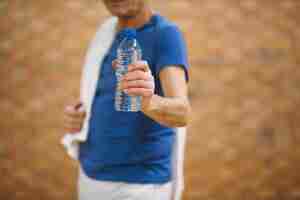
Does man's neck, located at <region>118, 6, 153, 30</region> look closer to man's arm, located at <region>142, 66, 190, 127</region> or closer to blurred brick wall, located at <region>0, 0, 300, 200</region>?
man's arm, located at <region>142, 66, 190, 127</region>

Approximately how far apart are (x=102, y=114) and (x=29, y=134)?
1.38m

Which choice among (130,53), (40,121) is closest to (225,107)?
(40,121)

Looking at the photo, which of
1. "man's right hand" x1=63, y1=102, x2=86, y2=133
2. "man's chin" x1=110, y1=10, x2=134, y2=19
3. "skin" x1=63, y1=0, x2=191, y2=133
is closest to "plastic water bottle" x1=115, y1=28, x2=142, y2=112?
"skin" x1=63, y1=0, x2=191, y2=133

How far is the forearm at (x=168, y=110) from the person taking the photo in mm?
742

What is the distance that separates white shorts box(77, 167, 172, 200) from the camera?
2.98ft

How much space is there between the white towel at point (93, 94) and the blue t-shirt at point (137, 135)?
3 cm

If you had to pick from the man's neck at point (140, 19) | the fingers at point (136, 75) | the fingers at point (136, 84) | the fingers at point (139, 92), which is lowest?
the fingers at point (139, 92)

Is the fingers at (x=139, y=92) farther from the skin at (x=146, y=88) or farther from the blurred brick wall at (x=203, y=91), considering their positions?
the blurred brick wall at (x=203, y=91)

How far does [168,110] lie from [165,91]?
7 centimetres

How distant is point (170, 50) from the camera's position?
84 cm

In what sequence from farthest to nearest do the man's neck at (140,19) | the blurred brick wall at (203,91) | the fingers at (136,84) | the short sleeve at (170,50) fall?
1. the blurred brick wall at (203,91)
2. the man's neck at (140,19)
3. the short sleeve at (170,50)
4. the fingers at (136,84)

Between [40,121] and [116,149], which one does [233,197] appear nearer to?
[40,121]

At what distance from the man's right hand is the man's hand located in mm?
385

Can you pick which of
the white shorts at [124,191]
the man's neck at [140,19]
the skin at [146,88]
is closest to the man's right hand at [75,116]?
the skin at [146,88]
